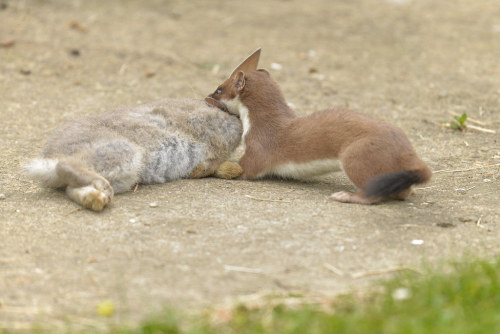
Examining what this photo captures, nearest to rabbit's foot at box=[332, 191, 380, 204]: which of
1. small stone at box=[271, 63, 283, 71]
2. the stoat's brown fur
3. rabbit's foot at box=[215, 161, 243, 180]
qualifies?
the stoat's brown fur

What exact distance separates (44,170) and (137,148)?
25.4 inches

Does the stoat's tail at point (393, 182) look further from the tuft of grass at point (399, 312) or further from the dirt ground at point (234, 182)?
the tuft of grass at point (399, 312)

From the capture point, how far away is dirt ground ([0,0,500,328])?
11.4 feet

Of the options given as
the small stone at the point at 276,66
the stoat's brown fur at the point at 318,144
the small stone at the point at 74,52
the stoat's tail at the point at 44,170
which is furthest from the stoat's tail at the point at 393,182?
the small stone at the point at 74,52

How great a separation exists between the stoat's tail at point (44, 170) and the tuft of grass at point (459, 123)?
3.74 m

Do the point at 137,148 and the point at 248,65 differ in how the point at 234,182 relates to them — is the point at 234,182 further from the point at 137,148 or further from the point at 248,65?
the point at 248,65

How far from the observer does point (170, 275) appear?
11.4ft

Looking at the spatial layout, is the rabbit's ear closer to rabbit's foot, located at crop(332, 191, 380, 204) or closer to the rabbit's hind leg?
rabbit's foot, located at crop(332, 191, 380, 204)

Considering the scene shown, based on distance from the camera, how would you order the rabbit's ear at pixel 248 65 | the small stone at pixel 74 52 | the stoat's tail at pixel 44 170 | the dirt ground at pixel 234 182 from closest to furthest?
the dirt ground at pixel 234 182, the stoat's tail at pixel 44 170, the rabbit's ear at pixel 248 65, the small stone at pixel 74 52

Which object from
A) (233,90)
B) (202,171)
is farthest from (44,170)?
(233,90)

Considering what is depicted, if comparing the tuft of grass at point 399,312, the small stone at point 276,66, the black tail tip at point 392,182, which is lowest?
the small stone at point 276,66

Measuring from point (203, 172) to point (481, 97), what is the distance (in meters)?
3.76

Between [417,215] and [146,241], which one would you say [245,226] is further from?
[417,215]

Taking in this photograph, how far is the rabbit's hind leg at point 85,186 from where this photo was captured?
4191 mm
